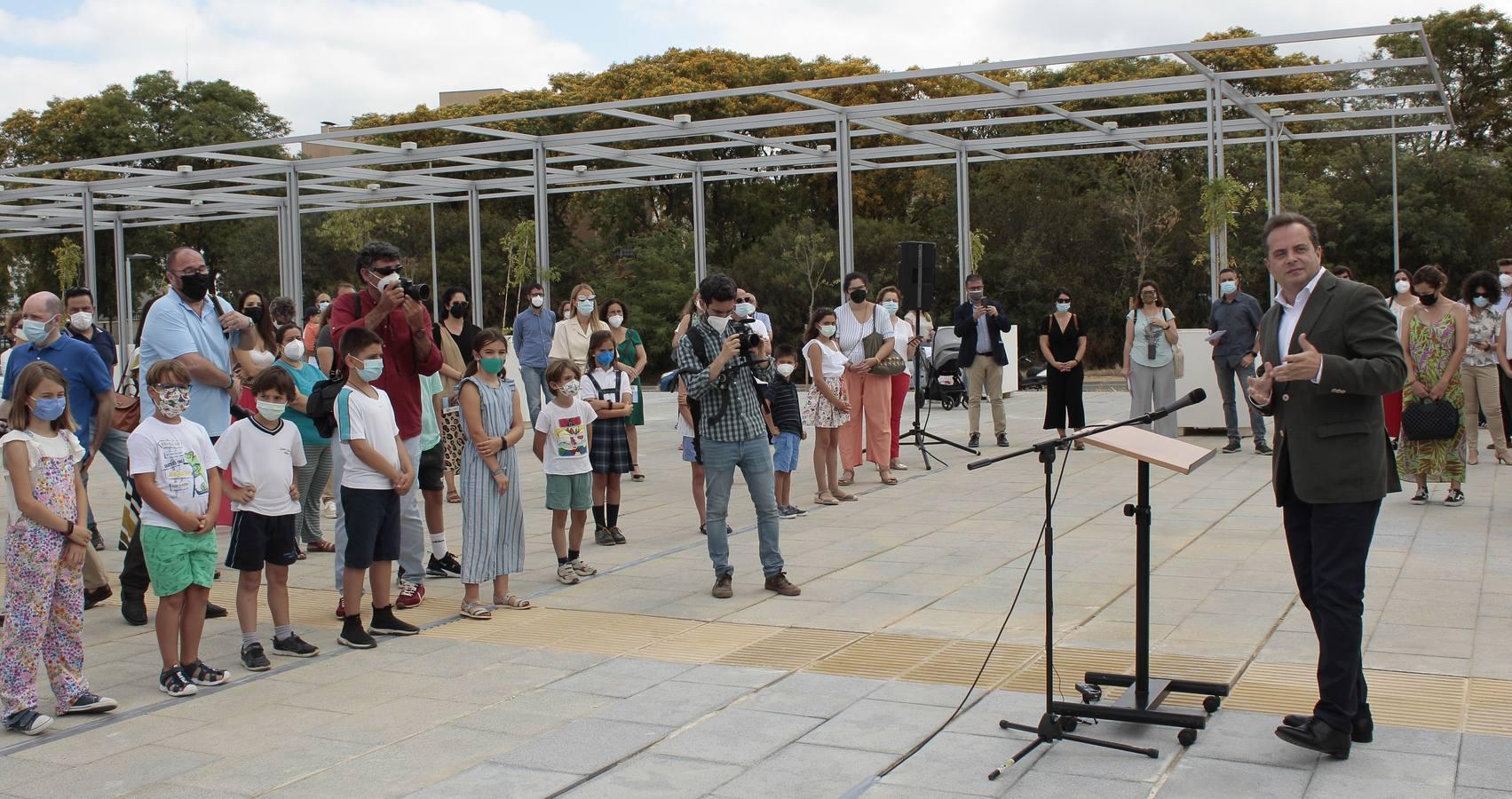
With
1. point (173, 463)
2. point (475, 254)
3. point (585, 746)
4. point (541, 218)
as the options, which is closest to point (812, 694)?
point (585, 746)

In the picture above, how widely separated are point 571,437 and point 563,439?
49 mm

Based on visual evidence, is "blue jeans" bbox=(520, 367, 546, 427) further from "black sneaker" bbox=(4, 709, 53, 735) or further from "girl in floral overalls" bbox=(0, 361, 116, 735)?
"black sneaker" bbox=(4, 709, 53, 735)

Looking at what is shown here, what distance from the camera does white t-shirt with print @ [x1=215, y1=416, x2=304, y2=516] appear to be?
578 cm

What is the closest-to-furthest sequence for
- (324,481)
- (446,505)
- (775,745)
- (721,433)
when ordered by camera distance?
(775,745)
(721,433)
(324,481)
(446,505)

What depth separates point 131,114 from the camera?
44906mm

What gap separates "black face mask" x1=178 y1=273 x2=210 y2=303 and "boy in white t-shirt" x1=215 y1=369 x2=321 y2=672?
2.54ft

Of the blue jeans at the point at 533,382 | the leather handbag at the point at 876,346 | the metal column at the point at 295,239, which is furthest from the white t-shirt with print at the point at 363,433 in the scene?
the metal column at the point at 295,239

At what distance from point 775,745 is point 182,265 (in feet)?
12.3

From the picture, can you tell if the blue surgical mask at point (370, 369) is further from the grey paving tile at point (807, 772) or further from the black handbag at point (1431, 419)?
the black handbag at point (1431, 419)

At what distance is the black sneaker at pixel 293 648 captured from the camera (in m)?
6.02

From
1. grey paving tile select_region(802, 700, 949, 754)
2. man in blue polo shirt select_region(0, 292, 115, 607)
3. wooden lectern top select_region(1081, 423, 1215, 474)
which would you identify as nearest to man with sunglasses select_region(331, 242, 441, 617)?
man in blue polo shirt select_region(0, 292, 115, 607)

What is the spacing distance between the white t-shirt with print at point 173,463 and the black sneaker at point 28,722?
31.9 inches

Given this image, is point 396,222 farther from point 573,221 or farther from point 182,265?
point 182,265

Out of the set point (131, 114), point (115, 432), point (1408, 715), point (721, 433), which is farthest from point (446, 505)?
point (131, 114)
